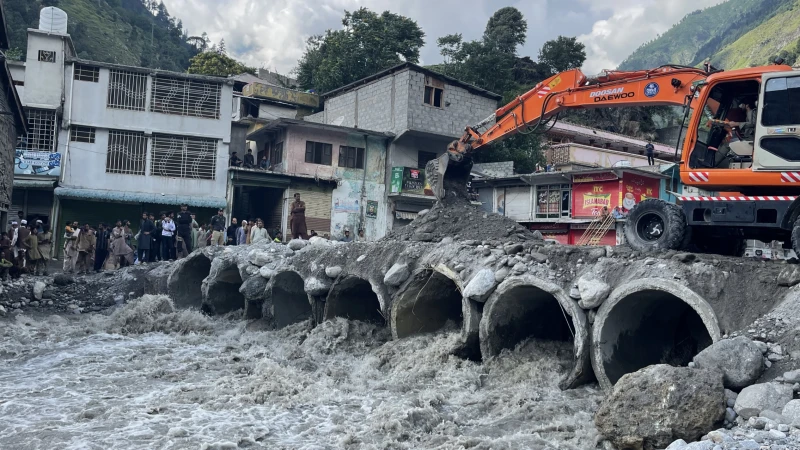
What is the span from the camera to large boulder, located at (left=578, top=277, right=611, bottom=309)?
27.9 feet

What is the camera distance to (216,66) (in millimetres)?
40812

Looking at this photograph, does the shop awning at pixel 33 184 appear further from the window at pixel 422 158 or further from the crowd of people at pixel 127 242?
the window at pixel 422 158

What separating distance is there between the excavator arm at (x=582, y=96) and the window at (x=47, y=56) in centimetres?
1714

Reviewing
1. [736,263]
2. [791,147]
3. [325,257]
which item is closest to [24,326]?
[325,257]

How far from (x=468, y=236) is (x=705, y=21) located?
153m

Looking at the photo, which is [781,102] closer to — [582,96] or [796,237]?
[796,237]

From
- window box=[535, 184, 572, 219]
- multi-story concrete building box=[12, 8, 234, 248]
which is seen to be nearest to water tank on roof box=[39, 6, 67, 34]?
multi-story concrete building box=[12, 8, 234, 248]

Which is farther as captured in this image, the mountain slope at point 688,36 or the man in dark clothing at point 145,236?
the mountain slope at point 688,36

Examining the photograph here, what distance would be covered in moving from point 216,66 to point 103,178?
1874 centimetres

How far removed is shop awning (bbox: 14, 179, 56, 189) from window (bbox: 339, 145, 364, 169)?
1078 cm

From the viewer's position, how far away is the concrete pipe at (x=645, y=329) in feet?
26.0

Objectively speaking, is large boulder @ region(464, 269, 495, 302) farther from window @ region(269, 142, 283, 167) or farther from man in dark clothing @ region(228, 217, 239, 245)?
window @ region(269, 142, 283, 167)

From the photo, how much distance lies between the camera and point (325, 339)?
41.0 ft

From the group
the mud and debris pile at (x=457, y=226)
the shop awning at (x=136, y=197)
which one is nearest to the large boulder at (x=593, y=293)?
the mud and debris pile at (x=457, y=226)
